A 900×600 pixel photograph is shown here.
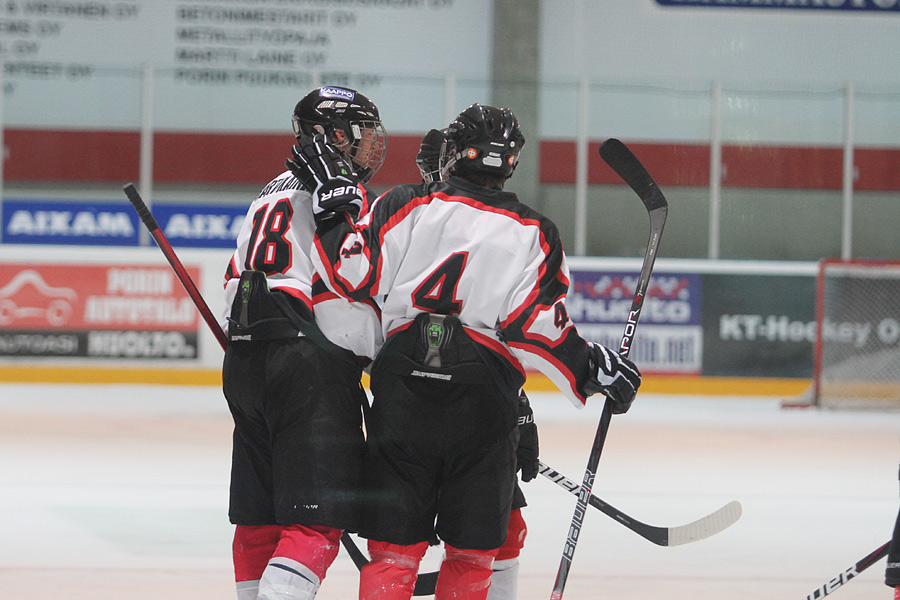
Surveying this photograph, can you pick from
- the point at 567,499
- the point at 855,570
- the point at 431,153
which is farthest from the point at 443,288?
the point at 567,499

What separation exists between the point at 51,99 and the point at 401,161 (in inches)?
100

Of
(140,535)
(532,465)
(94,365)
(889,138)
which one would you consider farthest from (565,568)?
(889,138)

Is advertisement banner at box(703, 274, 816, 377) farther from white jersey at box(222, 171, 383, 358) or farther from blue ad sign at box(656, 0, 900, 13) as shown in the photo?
white jersey at box(222, 171, 383, 358)

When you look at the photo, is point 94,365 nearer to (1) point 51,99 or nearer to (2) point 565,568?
(1) point 51,99

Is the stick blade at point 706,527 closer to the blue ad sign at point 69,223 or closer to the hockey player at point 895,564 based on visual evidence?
the hockey player at point 895,564

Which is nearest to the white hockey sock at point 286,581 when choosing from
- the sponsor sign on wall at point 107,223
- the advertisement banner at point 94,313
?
the advertisement banner at point 94,313

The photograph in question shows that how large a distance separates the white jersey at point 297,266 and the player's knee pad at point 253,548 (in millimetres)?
401

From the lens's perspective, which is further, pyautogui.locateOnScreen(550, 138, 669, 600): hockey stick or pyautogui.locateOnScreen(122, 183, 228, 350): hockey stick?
pyautogui.locateOnScreen(122, 183, 228, 350): hockey stick

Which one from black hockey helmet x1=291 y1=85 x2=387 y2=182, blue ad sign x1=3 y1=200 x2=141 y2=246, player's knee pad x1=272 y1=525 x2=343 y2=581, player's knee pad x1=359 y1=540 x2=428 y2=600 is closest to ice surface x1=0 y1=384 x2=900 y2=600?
player's knee pad x1=272 y1=525 x2=343 y2=581

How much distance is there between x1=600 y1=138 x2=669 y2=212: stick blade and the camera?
2369mm

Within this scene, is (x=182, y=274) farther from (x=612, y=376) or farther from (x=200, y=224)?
(x=200, y=224)

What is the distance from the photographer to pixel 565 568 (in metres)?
2.19

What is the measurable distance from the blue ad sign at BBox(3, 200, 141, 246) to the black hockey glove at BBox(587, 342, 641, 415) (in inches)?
250

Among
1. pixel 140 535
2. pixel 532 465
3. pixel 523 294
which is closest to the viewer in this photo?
pixel 523 294
